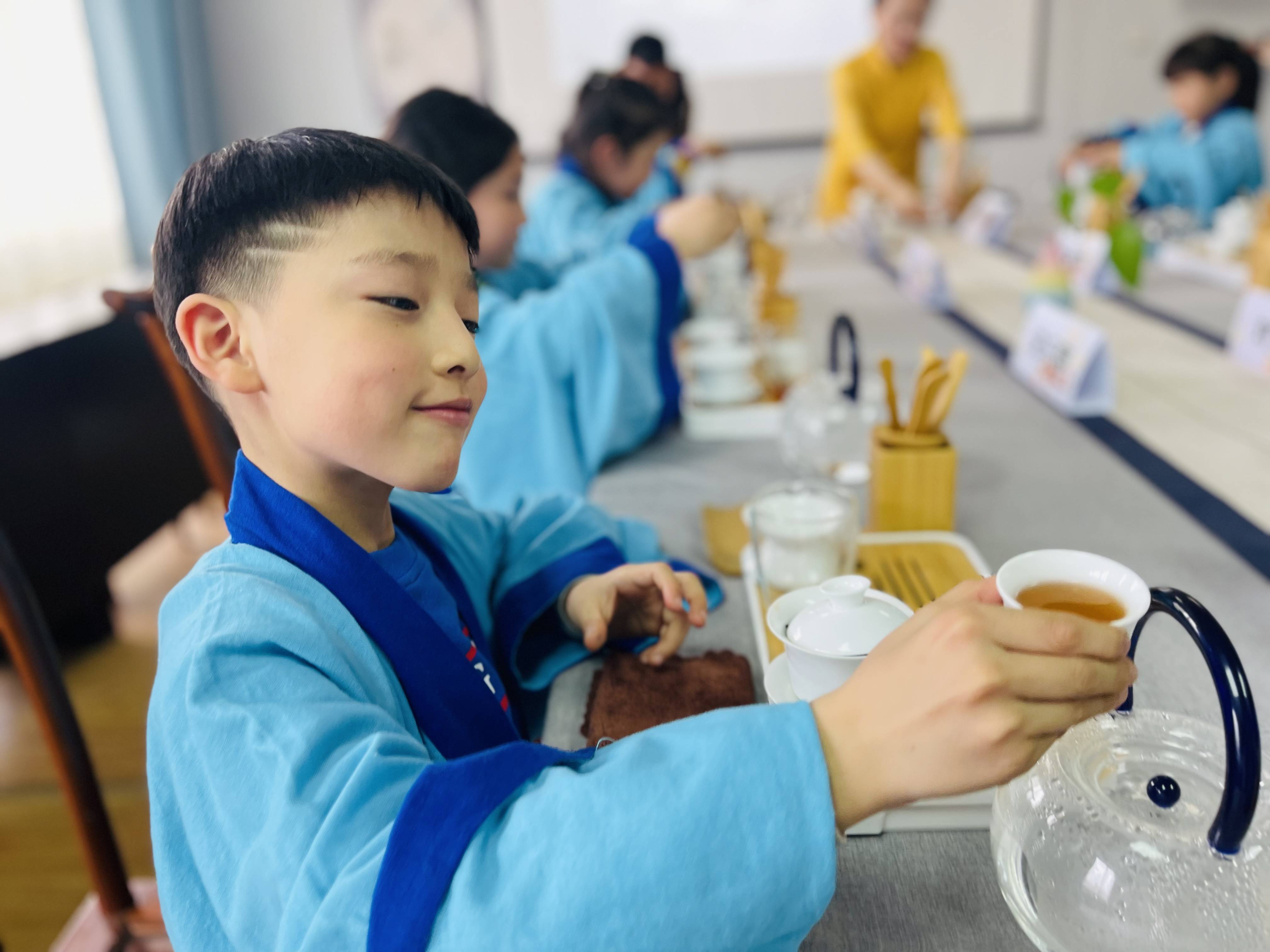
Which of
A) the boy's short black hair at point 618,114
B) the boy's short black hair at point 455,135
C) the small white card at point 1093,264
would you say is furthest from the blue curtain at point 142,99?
the small white card at point 1093,264

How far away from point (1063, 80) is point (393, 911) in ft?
17.3

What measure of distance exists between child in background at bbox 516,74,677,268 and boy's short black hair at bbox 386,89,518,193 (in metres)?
0.60

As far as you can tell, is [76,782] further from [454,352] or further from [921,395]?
[921,395]

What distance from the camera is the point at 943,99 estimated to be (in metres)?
3.49

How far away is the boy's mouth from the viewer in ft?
1.69

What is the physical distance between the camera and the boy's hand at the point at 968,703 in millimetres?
374

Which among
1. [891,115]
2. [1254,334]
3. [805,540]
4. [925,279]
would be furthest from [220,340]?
[891,115]

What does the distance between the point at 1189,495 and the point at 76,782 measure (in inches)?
42.6

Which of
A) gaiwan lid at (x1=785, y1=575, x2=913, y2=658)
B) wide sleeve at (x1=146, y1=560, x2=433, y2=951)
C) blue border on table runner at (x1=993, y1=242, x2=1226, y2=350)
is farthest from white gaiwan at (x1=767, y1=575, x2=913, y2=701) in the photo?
blue border on table runner at (x1=993, y1=242, x2=1226, y2=350)

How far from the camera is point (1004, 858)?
454 millimetres

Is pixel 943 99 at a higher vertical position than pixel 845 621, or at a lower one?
higher

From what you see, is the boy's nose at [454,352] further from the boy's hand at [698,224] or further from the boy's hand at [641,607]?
the boy's hand at [698,224]

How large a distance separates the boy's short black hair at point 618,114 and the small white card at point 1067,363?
2.85 ft

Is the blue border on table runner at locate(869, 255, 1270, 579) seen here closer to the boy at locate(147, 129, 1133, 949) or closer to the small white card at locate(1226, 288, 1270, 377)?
the small white card at locate(1226, 288, 1270, 377)
